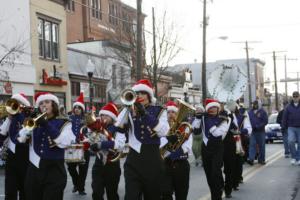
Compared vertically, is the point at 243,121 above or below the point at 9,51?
below

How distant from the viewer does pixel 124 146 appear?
7352 mm

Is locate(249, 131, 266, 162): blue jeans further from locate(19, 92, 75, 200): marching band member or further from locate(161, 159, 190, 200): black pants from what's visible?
locate(19, 92, 75, 200): marching band member

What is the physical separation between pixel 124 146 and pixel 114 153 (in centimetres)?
127

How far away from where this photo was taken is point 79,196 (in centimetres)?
1148

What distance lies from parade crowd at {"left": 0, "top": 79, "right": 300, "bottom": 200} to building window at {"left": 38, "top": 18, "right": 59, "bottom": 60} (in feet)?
56.6

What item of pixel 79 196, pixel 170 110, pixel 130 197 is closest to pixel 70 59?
pixel 79 196

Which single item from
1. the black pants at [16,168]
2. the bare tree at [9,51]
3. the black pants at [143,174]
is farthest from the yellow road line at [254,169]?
the bare tree at [9,51]

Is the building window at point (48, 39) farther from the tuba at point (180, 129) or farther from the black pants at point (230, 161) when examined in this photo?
the tuba at point (180, 129)

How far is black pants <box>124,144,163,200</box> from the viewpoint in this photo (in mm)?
6750

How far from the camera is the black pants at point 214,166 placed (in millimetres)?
9530

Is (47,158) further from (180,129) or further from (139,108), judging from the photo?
(180,129)

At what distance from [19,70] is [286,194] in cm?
1705

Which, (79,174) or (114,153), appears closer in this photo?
(114,153)

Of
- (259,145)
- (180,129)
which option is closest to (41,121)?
(180,129)
